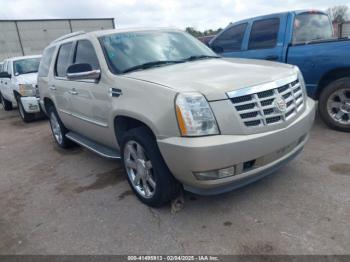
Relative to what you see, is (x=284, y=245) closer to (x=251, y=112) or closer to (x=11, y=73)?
(x=251, y=112)

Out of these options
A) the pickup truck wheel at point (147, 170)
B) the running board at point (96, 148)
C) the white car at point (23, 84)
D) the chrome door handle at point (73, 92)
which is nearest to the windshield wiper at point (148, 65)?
the pickup truck wheel at point (147, 170)

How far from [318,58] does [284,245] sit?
330 centimetres

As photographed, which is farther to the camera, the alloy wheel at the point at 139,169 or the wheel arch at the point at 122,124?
the wheel arch at the point at 122,124

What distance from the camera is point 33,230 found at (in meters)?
3.06

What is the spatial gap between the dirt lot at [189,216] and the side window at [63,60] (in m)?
1.60

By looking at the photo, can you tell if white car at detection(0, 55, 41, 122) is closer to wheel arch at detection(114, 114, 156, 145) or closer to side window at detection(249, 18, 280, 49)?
wheel arch at detection(114, 114, 156, 145)

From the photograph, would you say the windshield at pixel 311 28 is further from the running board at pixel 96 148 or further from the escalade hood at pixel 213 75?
the running board at pixel 96 148

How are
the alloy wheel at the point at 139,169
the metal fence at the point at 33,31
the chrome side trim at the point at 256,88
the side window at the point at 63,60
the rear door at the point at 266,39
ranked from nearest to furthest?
the chrome side trim at the point at 256,88, the alloy wheel at the point at 139,169, the side window at the point at 63,60, the rear door at the point at 266,39, the metal fence at the point at 33,31

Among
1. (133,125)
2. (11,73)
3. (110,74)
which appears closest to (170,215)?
(133,125)

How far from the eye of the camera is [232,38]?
6133mm

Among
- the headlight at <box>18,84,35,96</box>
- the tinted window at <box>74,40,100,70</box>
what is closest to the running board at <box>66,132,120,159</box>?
the tinted window at <box>74,40,100,70</box>

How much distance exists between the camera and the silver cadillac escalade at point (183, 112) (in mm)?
2518

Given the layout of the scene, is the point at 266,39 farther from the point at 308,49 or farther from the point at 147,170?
the point at 147,170

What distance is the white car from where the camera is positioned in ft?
26.6
